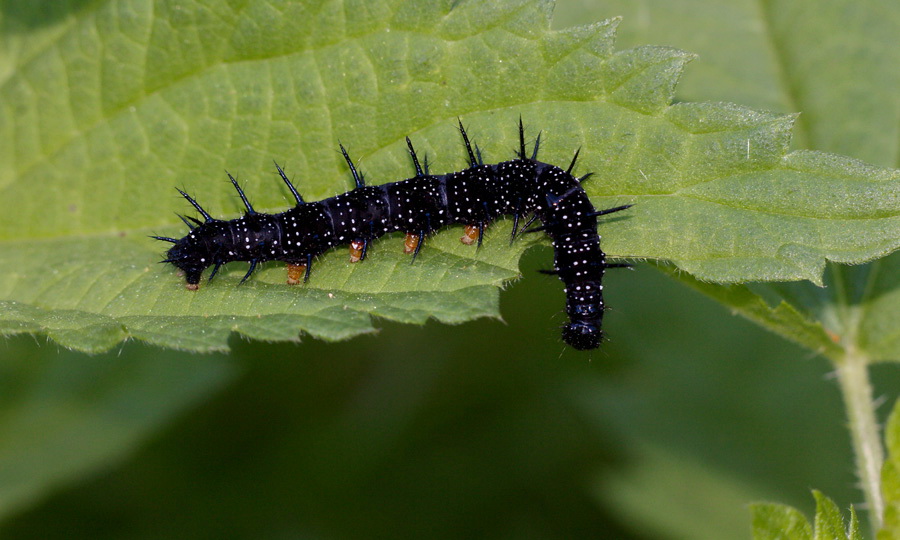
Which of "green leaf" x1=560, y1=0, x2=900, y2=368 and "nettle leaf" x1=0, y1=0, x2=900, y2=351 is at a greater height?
"green leaf" x1=560, y1=0, x2=900, y2=368

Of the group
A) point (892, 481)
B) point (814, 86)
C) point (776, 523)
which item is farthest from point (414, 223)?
point (814, 86)

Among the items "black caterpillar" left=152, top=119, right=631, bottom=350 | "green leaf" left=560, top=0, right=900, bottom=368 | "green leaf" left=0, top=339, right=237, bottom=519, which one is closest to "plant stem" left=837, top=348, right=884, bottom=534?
"green leaf" left=560, top=0, right=900, bottom=368

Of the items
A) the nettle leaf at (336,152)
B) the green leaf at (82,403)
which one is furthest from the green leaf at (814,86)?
the green leaf at (82,403)

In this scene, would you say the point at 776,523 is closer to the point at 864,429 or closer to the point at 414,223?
the point at 864,429

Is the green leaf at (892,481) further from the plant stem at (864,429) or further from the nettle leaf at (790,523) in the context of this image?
the plant stem at (864,429)

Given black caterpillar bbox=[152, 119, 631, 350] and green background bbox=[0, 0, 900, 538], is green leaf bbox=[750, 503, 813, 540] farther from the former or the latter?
green background bbox=[0, 0, 900, 538]

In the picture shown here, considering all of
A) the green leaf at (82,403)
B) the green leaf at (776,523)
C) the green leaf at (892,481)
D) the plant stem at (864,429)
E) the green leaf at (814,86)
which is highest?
the green leaf at (814,86)
